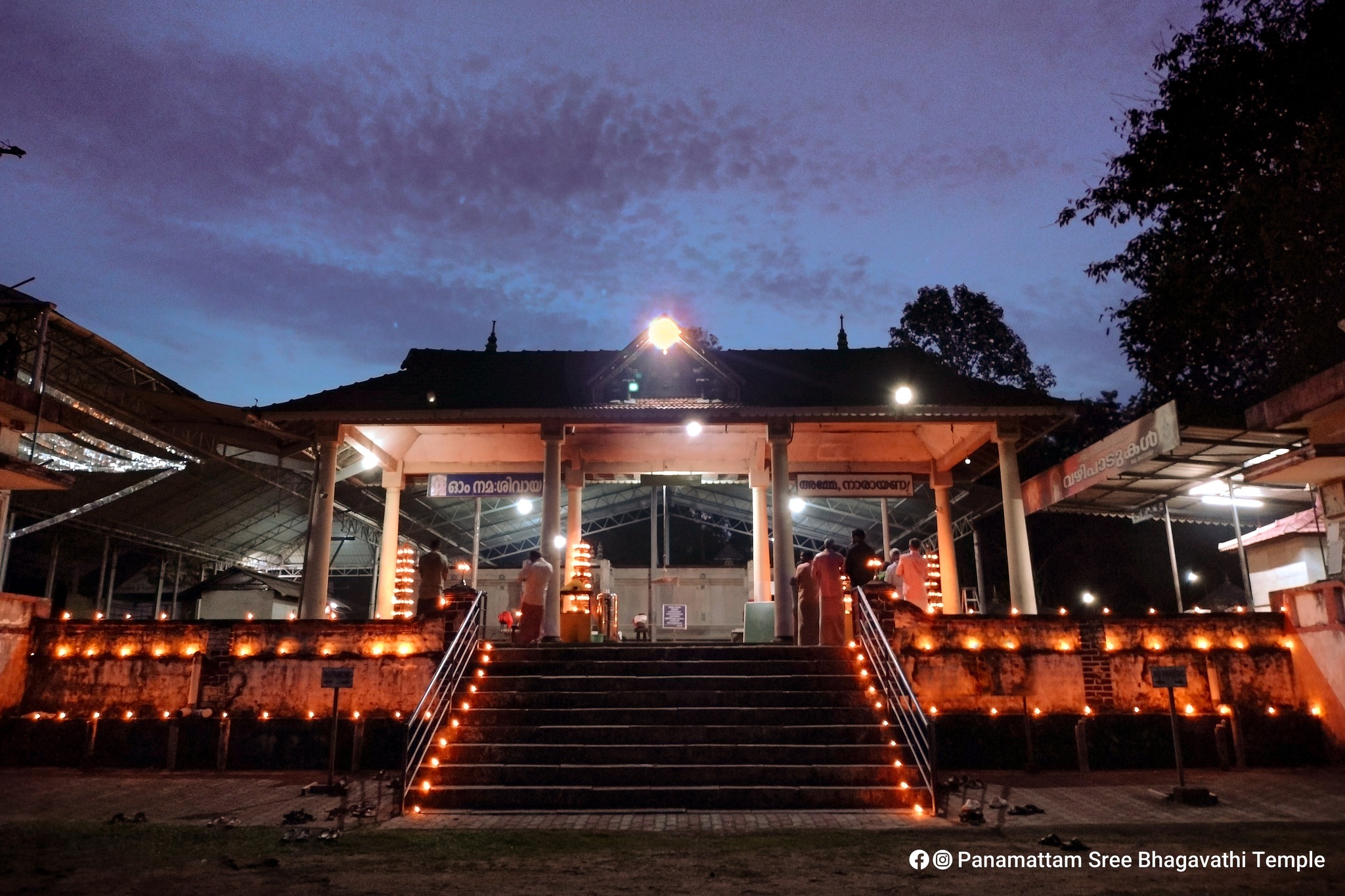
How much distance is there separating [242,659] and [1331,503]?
14.9 m

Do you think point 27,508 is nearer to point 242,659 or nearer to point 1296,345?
point 242,659

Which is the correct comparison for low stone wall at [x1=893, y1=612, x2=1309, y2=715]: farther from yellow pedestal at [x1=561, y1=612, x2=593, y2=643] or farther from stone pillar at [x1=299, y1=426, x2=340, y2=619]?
stone pillar at [x1=299, y1=426, x2=340, y2=619]

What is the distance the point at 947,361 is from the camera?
29625 millimetres

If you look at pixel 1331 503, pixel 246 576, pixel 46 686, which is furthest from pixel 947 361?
pixel 46 686

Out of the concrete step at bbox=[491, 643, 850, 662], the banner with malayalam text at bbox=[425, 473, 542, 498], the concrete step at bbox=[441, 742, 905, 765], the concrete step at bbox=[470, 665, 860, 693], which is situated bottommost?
the concrete step at bbox=[441, 742, 905, 765]

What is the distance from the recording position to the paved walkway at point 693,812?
7086mm

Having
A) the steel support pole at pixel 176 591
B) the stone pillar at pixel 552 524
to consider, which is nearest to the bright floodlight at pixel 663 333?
the stone pillar at pixel 552 524

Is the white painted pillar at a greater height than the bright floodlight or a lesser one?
lesser

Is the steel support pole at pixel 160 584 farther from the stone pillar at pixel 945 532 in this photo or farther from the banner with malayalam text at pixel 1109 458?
the banner with malayalam text at pixel 1109 458

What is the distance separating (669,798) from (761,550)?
30.6ft

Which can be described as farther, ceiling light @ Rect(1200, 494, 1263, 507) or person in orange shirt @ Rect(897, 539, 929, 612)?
ceiling light @ Rect(1200, 494, 1263, 507)

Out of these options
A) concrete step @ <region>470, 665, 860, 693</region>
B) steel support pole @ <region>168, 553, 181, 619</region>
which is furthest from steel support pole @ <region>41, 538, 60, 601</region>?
concrete step @ <region>470, 665, 860, 693</region>

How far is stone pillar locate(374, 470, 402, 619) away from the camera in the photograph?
1620cm

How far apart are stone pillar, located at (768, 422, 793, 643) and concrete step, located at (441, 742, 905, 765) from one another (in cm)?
434
